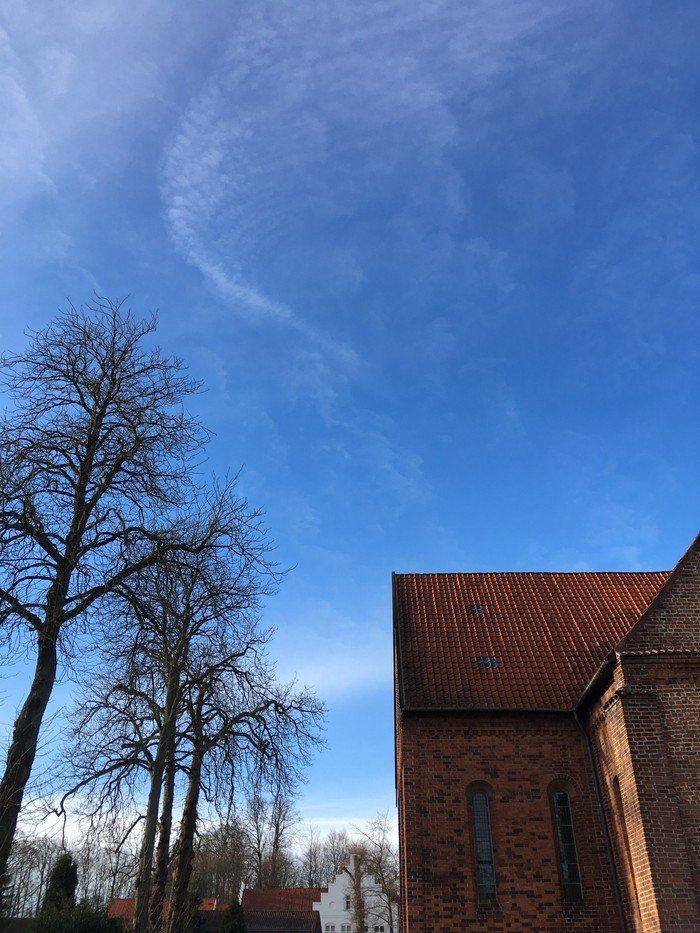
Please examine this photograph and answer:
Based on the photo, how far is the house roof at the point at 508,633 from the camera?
1580 cm

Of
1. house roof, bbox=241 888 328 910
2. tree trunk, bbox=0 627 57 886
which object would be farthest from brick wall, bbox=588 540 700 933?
house roof, bbox=241 888 328 910

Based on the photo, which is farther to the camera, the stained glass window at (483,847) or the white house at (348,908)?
the white house at (348,908)

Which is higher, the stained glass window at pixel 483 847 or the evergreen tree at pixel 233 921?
the stained glass window at pixel 483 847

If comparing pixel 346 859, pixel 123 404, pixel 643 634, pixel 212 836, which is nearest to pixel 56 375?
pixel 123 404

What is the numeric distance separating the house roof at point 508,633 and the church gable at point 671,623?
10.3ft

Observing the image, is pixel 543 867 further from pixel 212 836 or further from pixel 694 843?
pixel 212 836

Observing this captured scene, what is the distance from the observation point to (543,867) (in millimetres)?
13953

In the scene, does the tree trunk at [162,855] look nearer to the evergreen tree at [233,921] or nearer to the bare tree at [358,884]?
the evergreen tree at [233,921]

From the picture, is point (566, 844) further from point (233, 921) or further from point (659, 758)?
point (233, 921)

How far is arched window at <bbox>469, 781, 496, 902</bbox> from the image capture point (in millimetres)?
13930

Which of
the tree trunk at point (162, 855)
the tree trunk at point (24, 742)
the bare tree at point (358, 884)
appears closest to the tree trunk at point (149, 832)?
the tree trunk at point (162, 855)

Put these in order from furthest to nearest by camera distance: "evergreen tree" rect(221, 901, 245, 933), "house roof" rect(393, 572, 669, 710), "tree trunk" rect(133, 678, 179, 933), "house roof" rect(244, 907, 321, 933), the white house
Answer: the white house, "house roof" rect(244, 907, 321, 933), "evergreen tree" rect(221, 901, 245, 933), "house roof" rect(393, 572, 669, 710), "tree trunk" rect(133, 678, 179, 933)

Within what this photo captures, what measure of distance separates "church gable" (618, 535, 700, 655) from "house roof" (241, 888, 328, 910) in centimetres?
4364

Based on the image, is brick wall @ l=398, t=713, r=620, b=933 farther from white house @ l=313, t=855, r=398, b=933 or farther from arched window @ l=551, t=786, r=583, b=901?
white house @ l=313, t=855, r=398, b=933
